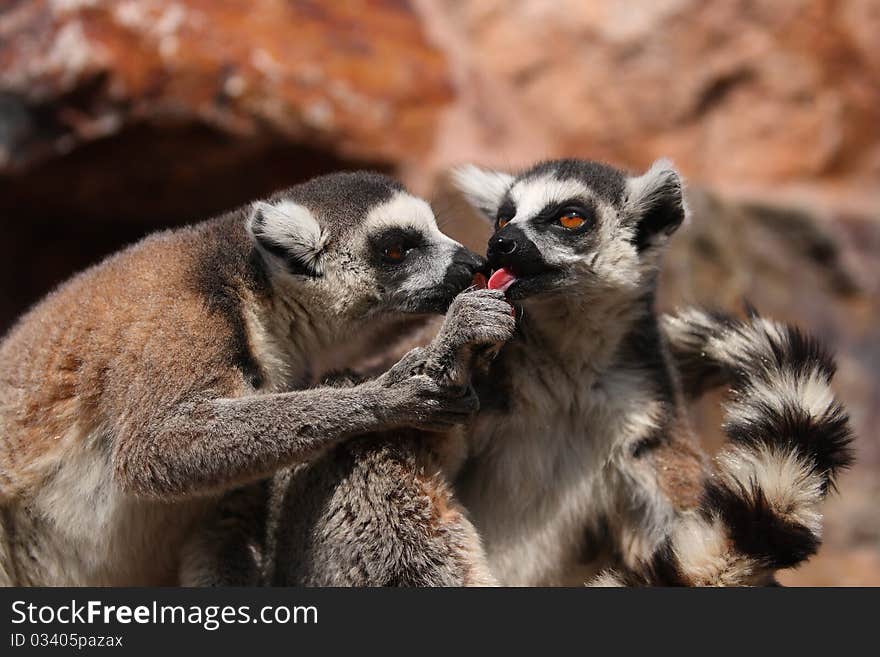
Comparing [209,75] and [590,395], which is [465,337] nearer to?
[590,395]

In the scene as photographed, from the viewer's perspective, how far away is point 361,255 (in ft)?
14.4

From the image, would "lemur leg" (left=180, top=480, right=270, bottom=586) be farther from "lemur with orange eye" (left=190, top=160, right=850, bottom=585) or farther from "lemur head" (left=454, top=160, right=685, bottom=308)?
"lemur head" (left=454, top=160, right=685, bottom=308)

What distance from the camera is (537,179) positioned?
15.4 ft

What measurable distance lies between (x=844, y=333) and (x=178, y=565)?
613 centimetres

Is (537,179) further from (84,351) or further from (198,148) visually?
(198,148)

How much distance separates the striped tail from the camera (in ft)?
13.1

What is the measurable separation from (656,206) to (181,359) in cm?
213

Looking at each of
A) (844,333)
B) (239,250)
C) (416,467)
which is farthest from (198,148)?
(844,333)

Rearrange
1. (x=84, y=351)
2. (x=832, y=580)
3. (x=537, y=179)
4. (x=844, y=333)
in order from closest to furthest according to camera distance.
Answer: (x=84, y=351), (x=537, y=179), (x=832, y=580), (x=844, y=333)

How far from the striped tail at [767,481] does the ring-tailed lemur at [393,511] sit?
79 cm

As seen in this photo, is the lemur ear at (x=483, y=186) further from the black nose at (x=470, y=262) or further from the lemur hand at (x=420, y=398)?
the lemur hand at (x=420, y=398)

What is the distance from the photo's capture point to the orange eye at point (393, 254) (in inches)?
172

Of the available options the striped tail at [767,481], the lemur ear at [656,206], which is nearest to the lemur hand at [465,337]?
the lemur ear at [656,206]

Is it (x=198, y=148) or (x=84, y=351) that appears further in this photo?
(x=198, y=148)
